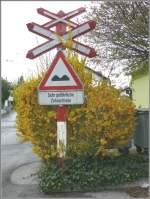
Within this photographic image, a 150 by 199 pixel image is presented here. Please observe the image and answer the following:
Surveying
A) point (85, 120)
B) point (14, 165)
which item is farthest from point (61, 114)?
point (14, 165)

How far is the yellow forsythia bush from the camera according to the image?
8844 mm

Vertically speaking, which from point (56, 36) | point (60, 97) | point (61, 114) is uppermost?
point (56, 36)

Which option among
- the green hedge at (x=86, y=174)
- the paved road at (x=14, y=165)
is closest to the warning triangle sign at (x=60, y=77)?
the green hedge at (x=86, y=174)

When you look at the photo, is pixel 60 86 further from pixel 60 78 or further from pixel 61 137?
pixel 61 137

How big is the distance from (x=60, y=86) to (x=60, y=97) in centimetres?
20

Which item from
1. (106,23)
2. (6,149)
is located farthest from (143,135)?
(6,149)

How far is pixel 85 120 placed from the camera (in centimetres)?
895

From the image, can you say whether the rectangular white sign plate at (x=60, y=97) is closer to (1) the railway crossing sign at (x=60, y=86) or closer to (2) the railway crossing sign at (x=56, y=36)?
(1) the railway crossing sign at (x=60, y=86)

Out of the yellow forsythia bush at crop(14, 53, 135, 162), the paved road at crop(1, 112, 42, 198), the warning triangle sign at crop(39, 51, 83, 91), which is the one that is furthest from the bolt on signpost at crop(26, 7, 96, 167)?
the paved road at crop(1, 112, 42, 198)

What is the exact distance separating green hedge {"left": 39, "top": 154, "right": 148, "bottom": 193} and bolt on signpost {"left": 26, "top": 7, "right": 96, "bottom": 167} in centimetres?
26

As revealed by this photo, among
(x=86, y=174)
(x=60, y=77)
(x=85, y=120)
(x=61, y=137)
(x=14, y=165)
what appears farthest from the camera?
(x=14, y=165)

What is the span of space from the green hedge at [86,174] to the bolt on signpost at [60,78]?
26cm

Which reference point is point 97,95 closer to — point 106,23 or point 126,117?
point 126,117

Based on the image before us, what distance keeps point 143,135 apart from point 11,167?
10.4ft
